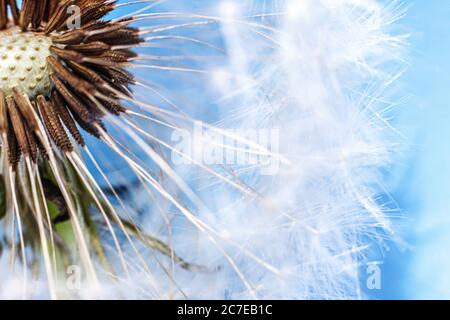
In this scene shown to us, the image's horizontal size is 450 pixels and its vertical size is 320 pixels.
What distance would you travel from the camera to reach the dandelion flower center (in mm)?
1677

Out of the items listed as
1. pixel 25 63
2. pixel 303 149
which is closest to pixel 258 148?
pixel 303 149

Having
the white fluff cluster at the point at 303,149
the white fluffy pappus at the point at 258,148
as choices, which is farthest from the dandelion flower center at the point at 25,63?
the white fluff cluster at the point at 303,149

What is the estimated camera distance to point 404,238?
1.89 m

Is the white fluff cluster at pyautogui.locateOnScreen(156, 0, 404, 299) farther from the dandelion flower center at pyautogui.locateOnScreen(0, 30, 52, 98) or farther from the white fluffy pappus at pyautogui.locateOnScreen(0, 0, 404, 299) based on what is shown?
the dandelion flower center at pyautogui.locateOnScreen(0, 30, 52, 98)

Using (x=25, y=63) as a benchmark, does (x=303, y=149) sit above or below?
below

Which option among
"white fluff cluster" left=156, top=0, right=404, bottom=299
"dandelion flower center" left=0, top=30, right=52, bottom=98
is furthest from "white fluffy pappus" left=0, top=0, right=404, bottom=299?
"dandelion flower center" left=0, top=30, right=52, bottom=98

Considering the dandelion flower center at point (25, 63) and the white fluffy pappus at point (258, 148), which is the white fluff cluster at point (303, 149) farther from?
the dandelion flower center at point (25, 63)

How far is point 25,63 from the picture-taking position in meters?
1.69

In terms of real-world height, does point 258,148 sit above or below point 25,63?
below

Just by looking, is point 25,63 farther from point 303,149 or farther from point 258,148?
point 303,149

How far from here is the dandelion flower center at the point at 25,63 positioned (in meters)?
1.68

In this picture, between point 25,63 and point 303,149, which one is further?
point 303,149

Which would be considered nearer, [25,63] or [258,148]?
[25,63]

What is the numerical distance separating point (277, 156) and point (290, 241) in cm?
20
